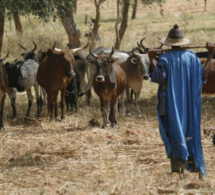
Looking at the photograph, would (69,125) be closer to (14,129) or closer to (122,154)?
(14,129)

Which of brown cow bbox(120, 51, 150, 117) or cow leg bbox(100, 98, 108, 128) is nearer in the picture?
cow leg bbox(100, 98, 108, 128)

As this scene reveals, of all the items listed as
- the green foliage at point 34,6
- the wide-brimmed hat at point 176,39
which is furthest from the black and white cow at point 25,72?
the wide-brimmed hat at point 176,39

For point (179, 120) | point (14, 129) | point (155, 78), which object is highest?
point (155, 78)

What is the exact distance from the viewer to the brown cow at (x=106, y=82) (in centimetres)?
1073

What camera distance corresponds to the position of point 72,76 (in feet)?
37.8

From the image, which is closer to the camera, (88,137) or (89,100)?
(88,137)

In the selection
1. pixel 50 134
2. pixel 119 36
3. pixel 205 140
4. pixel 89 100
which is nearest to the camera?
pixel 205 140

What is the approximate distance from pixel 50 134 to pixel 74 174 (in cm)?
295

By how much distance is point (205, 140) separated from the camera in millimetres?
9445

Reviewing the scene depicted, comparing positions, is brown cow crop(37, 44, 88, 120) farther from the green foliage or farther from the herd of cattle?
the green foliage

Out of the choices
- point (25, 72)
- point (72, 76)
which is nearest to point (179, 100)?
point (72, 76)

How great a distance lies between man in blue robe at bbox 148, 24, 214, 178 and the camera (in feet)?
21.1

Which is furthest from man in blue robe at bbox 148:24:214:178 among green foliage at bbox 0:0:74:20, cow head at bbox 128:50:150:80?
cow head at bbox 128:50:150:80

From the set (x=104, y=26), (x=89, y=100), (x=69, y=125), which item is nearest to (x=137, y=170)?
(x=69, y=125)
